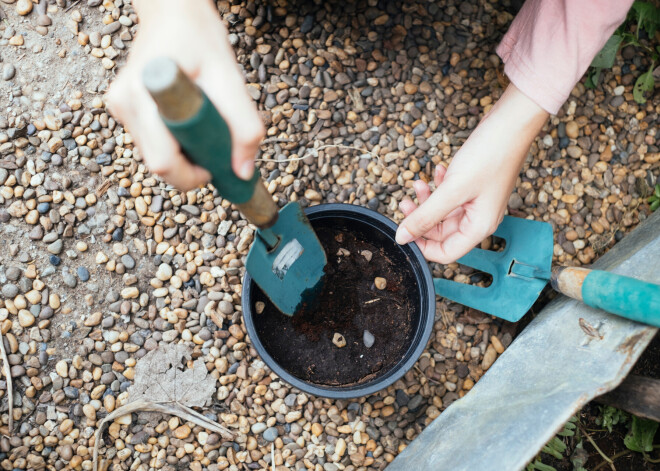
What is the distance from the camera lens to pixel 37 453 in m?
1.36

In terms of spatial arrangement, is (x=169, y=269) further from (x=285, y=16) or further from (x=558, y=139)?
(x=558, y=139)

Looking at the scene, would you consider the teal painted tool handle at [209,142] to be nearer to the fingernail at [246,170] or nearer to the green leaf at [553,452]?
the fingernail at [246,170]

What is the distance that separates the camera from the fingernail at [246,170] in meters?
0.72

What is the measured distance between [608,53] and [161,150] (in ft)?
4.39

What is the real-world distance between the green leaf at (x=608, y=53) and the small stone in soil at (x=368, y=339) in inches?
38.7

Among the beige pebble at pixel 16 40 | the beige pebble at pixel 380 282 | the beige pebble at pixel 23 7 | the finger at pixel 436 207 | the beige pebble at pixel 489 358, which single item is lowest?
the beige pebble at pixel 489 358

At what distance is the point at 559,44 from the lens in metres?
1.03

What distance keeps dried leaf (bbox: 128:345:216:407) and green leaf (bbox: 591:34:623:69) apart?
1361 mm

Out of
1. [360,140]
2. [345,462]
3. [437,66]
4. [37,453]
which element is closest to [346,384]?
[345,462]

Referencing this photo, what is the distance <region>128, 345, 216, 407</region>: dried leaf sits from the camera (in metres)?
1.37

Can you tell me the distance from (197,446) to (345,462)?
0.39 meters

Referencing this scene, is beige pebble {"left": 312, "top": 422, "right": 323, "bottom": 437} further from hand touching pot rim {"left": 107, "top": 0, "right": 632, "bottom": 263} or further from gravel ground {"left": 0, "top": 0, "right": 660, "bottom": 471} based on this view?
hand touching pot rim {"left": 107, "top": 0, "right": 632, "bottom": 263}

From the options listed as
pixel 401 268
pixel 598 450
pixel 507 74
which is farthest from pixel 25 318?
pixel 598 450

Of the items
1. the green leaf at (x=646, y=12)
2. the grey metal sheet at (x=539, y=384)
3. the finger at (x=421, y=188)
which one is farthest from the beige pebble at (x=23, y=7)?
the green leaf at (x=646, y=12)
